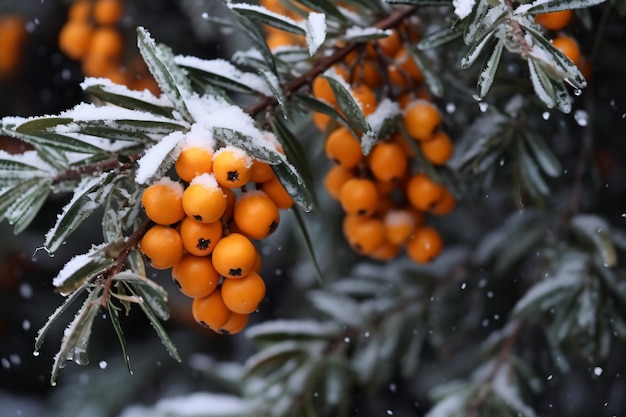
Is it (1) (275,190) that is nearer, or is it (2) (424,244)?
(1) (275,190)

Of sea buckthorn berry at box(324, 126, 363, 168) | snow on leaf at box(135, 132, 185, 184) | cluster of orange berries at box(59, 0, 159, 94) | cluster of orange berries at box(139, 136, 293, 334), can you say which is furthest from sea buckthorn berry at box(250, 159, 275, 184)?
cluster of orange berries at box(59, 0, 159, 94)

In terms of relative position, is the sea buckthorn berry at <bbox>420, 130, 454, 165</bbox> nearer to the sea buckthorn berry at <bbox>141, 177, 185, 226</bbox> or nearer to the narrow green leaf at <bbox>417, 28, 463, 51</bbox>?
the narrow green leaf at <bbox>417, 28, 463, 51</bbox>

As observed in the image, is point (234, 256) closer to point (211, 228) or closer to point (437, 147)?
point (211, 228)

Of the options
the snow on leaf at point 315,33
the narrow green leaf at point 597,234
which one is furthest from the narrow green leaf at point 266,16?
the narrow green leaf at point 597,234

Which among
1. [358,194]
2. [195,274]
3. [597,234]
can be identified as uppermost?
[195,274]

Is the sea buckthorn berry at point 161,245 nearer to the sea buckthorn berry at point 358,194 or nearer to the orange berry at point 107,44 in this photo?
the sea buckthorn berry at point 358,194

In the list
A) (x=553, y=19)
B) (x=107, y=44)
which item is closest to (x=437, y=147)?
(x=553, y=19)
